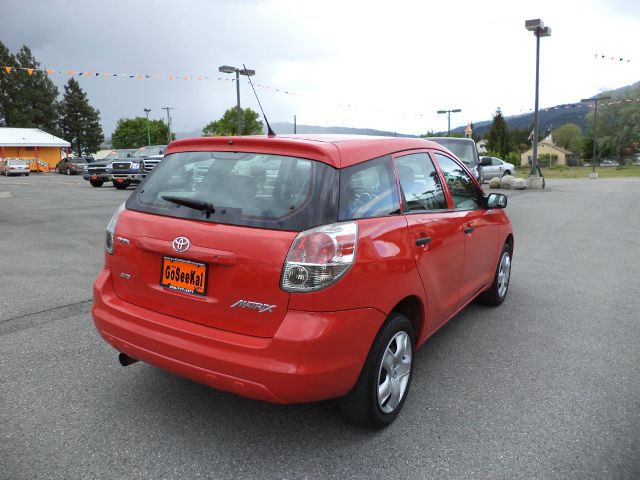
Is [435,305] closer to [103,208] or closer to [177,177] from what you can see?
[177,177]

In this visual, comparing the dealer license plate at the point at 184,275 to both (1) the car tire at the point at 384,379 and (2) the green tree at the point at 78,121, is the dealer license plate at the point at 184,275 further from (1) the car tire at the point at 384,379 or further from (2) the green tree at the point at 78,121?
(2) the green tree at the point at 78,121

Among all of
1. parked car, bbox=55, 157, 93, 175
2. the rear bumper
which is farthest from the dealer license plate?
parked car, bbox=55, 157, 93, 175

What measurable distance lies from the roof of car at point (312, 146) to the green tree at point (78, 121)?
96.3 meters

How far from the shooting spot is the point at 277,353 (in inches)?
97.1

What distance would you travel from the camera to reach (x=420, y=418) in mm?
3070

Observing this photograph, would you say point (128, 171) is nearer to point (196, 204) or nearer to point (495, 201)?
point (495, 201)

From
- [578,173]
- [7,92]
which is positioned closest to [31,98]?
[7,92]

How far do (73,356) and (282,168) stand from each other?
235 cm

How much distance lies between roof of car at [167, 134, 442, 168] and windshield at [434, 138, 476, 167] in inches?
368

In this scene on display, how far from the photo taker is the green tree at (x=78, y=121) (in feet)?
292

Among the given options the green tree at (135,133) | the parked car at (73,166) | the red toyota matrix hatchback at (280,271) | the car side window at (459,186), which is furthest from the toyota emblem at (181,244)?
the green tree at (135,133)

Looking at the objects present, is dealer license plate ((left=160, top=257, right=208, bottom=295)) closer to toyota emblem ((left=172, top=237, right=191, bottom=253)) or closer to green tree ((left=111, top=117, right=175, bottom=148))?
toyota emblem ((left=172, top=237, right=191, bottom=253))

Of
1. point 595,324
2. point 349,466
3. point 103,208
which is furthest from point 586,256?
point 103,208

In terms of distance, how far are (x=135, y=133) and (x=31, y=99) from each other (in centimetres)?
3576
